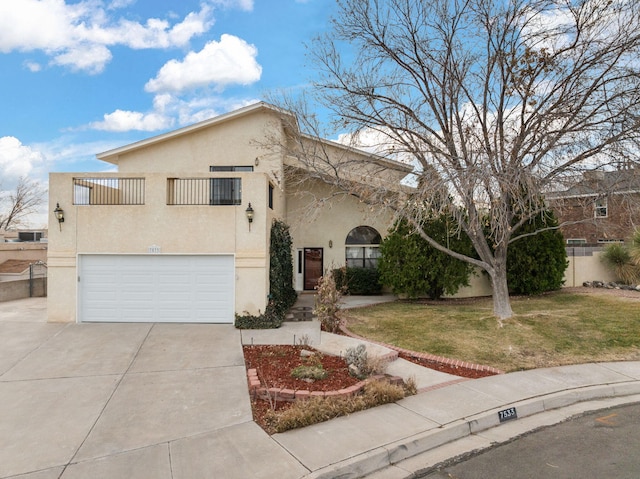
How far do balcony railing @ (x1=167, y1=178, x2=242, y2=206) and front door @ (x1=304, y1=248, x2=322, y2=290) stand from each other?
682 cm

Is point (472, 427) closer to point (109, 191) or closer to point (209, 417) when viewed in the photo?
point (209, 417)

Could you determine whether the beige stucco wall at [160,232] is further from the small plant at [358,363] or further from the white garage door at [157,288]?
the small plant at [358,363]

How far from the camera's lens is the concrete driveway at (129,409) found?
438 cm

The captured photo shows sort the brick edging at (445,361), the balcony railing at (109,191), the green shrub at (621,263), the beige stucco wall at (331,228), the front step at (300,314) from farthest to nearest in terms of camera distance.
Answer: the beige stucco wall at (331,228), the green shrub at (621,263), the front step at (300,314), the balcony railing at (109,191), the brick edging at (445,361)

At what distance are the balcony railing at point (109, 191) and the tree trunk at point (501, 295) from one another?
1062 cm

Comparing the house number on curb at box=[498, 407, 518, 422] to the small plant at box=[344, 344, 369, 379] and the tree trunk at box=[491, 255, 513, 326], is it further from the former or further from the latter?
the tree trunk at box=[491, 255, 513, 326]

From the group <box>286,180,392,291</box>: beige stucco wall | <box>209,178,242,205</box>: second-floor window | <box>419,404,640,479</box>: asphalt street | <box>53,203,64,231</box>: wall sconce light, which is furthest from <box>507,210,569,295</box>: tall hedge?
<box>53,203,64,231</box>: wall sconce light

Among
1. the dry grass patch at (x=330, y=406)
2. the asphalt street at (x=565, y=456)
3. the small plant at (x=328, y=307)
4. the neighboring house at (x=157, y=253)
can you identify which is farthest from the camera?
the neighboring house at (x=157, y=253)

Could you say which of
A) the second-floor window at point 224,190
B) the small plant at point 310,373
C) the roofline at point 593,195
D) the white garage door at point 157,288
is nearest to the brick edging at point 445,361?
the small plant at point 310,373

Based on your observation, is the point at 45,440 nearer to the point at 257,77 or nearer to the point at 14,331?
the point at 14,331

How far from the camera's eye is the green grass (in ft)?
27.9

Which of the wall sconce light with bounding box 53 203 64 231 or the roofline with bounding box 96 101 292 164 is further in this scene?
the roofline with bounding box 96 101 292 164

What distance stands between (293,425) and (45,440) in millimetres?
3109

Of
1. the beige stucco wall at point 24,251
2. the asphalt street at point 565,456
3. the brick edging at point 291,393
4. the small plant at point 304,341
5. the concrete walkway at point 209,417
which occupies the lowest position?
the asphalt street at point 565,456
